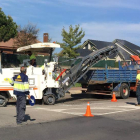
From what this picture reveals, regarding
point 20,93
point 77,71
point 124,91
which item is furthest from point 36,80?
point 124,91

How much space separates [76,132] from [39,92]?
17.9 ft

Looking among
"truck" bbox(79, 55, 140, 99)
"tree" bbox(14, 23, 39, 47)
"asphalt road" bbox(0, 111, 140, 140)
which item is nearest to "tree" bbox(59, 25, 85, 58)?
"tree" bbox(14, 23, 39, 47)

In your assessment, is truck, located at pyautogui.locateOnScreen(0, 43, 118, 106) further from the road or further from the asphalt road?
the asphalt road

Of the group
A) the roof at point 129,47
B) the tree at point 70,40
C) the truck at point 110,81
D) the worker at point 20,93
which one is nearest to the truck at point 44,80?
the truck at point 110,81

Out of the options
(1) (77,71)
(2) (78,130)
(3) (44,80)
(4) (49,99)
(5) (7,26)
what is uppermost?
(5) (7,26)

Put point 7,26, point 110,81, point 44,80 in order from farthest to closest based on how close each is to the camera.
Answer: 1. point 7,26
2. point 110,81
3. point 44,80

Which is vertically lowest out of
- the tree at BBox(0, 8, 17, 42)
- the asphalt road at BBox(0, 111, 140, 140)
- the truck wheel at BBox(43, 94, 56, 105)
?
the asphalt road at BBox(0, 111, 140, 140)

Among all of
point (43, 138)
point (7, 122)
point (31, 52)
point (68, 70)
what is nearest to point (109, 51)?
point (68, 70)

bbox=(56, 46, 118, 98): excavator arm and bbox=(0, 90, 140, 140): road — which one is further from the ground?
bbox=(56, 46, 118, 98): excavator arm

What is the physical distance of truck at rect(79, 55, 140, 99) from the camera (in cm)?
1573

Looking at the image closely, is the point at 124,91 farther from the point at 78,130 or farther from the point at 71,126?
the point at 78,130

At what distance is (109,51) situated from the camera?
1669 cm

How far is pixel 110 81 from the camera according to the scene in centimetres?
1577

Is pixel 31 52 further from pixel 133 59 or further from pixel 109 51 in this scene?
pixel 133 59
